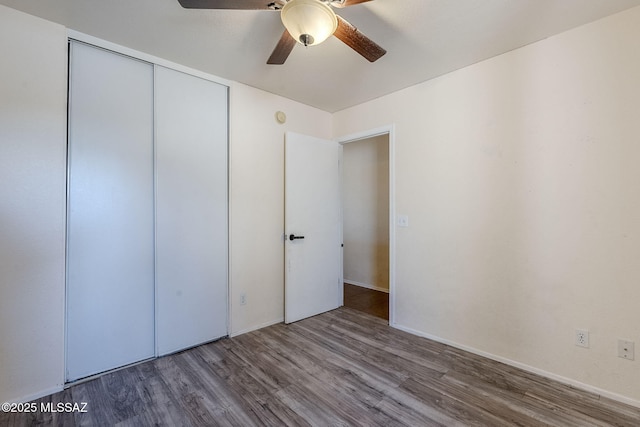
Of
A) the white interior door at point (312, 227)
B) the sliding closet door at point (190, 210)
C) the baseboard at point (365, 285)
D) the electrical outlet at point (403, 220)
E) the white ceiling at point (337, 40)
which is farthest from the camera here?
the baseboard at point (365, 285)

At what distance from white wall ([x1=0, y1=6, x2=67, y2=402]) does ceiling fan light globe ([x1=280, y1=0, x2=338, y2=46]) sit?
1.71m

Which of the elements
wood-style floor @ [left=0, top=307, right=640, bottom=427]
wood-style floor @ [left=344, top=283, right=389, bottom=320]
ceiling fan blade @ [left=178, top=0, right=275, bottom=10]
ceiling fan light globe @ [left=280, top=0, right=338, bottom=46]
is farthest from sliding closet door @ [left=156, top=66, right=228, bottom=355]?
wood-style floor @ [left=344, top=283, right=389, bottom=320]

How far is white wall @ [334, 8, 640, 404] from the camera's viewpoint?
1.76 metres

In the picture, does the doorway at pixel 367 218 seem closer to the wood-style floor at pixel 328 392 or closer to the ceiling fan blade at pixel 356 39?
the wood-style floor at pixel 328 392

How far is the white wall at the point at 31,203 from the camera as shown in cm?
172

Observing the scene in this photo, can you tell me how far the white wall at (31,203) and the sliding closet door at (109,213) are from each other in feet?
0.29

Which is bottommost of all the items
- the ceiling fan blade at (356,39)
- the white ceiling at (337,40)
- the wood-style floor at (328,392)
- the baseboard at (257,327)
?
the wood-style floor at (328,392)

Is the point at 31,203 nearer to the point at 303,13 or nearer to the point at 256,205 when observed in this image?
the point at 256,205

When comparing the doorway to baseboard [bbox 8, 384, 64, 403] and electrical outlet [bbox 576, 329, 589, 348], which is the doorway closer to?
electrical outlet [bbox 576, 329, 589, 348]

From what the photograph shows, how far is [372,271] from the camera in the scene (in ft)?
14.6

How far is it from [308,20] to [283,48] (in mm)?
385

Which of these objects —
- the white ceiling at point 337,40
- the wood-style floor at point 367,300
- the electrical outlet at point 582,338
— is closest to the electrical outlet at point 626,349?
the electrical outlet at point 582,338

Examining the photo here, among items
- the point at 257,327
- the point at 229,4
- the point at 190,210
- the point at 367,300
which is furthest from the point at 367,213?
the point at 229,4

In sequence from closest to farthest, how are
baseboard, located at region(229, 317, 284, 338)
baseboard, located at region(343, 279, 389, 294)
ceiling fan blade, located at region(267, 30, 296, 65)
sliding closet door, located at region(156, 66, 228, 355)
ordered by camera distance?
1. ceiling fan blade, located at region(267, 30, 296, 65)
2. sliding closet door, located at region(156, 66, 228, 355)
3. baseboard, located at region(229, 317, 284, 338)
4. baseboard, located at region(343, 279, 389, 294)
